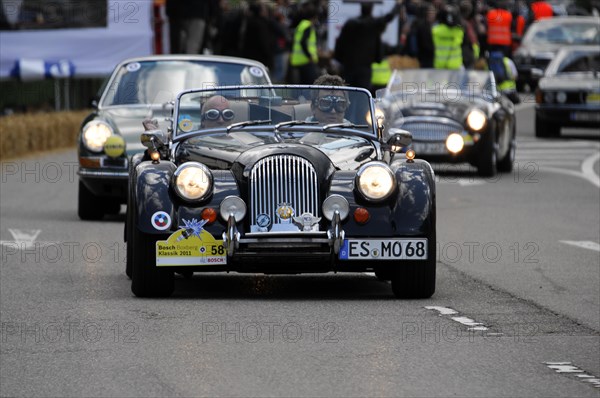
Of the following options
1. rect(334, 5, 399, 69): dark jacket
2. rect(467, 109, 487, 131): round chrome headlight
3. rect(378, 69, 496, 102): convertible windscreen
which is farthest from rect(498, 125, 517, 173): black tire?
rect(334, 5, 399, 69): dark jacket

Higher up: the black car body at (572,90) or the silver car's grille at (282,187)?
Answer: the silver car's grille at (282,187)

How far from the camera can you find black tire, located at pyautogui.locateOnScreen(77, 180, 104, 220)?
52.3 feet

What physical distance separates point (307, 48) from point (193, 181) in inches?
704

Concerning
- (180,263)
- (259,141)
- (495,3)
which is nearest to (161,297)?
(180,263)

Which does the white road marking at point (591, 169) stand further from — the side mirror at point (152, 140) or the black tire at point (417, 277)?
the black tire at point (417, 277)

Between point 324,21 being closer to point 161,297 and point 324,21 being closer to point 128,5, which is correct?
point 128,5

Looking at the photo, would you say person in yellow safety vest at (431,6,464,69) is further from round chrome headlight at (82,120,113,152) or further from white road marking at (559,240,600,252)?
white road marking at (559,240,600,252)

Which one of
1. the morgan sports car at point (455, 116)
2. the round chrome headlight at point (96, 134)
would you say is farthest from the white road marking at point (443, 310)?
the morgan sports car at point (455, 116)

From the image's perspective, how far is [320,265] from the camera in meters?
10.4

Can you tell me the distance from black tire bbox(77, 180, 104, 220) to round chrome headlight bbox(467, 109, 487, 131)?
6182 millimetres

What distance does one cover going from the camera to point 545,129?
97.1ft

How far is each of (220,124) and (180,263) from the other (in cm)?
170

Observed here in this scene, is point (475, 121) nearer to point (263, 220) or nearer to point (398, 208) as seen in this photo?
point (398, 208)

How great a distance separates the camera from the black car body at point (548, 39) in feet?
135
